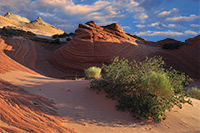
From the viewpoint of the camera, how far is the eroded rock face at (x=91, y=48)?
47.2 feet

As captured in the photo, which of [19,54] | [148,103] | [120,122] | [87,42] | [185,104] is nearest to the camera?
[120,122]

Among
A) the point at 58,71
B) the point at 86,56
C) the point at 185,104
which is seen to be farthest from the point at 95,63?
the point at 185,104

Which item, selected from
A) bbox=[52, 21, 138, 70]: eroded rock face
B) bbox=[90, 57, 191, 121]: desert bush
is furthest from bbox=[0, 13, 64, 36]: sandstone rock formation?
bbox=[90, 57, 191, 121]: desert bush

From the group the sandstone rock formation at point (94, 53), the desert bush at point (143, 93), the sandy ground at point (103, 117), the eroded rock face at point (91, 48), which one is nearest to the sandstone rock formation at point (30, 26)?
Result: the sandstone rock formation at point (94, 53)

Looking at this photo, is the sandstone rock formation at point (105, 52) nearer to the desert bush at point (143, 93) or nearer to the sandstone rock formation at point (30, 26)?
the desert bush at point (143, 93)

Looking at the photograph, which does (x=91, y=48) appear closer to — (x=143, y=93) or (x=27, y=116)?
(x=143, y=93)

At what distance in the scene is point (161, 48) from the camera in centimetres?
1692

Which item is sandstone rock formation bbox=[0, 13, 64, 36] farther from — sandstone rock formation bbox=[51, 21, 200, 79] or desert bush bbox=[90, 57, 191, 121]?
desert bush bbox=[90, 57, 191, 121]

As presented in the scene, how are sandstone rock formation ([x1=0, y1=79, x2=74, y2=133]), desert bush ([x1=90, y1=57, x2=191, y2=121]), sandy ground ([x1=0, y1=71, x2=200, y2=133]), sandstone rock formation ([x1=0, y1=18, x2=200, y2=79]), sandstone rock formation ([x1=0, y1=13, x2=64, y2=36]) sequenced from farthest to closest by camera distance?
sandstone rock formation ([x1=0, y1=13, x2=64, y2=36])
sandstone rock formation ([x1=0, y1=18, x2=200, y2=79])
desert bush ([x1=90, y1=57, x2=191, y2=121])
sandy ground ([x1=0, y1=71, x2=200, y2=133])
sandstone rock formation ([x1=0, y1=79, x2=74, y2=133])

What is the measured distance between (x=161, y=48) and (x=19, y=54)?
1580 cm

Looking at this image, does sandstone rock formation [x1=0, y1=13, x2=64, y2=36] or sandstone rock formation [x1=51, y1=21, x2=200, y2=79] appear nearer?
sandstone rock formation [x1=51, y1=21, x2=200, y2=79]

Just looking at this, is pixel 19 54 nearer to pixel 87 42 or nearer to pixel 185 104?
pixel 87 42

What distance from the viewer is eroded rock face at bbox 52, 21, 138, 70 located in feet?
47.2

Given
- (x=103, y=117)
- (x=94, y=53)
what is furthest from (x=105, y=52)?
(x=103, y=117)
